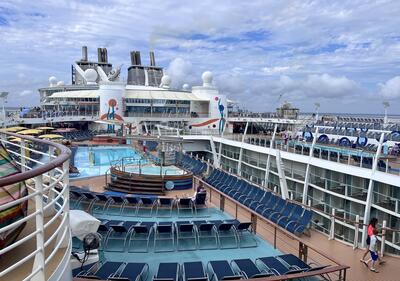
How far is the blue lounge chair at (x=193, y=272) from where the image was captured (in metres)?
5.18

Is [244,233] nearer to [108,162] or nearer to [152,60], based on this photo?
[108,162]

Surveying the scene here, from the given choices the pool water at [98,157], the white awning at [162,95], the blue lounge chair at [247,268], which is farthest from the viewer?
the white awning at [162,95]

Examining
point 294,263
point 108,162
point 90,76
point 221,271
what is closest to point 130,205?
point 221,271

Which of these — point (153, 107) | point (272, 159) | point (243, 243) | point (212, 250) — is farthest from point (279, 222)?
point (153, 107)

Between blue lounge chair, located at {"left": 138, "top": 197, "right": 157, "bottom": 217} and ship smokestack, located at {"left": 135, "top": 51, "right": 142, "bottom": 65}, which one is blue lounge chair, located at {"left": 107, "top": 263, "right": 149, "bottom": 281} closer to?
blue lounge chair, located at {"left": 138, "top": 197, "right": 157, "bottom": 217}

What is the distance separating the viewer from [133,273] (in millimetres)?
5336

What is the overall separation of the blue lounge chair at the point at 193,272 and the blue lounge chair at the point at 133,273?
62cm

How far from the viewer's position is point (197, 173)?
14258mm

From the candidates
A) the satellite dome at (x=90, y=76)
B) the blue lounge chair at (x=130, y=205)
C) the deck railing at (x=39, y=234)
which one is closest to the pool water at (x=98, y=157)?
the blue lounge chair at (x=130, y=205)

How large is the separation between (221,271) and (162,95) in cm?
3217

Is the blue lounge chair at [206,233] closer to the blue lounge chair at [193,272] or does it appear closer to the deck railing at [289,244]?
the deck railing at [289,244]

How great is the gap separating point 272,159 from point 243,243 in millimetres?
11272

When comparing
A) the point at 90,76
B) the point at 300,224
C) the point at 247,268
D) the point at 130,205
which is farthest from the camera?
the point at 90,76

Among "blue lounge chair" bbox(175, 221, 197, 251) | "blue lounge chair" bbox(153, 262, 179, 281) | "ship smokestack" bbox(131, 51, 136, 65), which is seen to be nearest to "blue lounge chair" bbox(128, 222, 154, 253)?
"blue lounge chair" bbox(175, 221, 197, 251)
